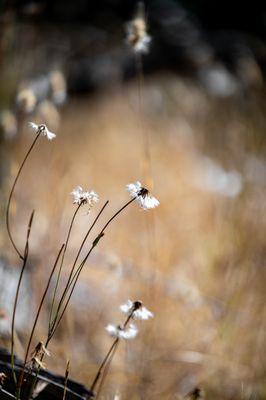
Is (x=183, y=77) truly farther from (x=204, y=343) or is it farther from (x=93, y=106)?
(x=204, y=343)

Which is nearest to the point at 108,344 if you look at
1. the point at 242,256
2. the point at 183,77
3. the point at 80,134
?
the point at 242,256

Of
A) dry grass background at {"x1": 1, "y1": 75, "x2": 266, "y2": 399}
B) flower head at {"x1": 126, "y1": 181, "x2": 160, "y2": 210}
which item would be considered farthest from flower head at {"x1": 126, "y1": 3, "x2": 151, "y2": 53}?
flower head at {"x1": 126, "y1": 181, "x2": 160, "y2": 210}

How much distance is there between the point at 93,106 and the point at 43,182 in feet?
4.42

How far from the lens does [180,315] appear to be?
1923 mm

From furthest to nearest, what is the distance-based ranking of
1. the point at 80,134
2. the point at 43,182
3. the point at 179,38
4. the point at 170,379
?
1. the point at 179,38
2. the point at 80,134
3. the point at 43,182
4. the point at 170,379

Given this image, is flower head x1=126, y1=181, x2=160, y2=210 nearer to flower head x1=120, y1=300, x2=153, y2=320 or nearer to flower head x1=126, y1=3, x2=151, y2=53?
flower head x1=120, y1=300, x2=153, y2=320

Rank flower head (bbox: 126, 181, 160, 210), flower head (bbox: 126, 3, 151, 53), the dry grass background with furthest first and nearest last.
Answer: the dry grass background < flower head (bbox: 126, 3, 151, 53) < flower head (bbox: 126, 181, 160, 210)

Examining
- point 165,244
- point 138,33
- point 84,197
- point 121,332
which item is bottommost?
point 121,332

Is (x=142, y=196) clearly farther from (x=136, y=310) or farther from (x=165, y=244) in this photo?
(x=165, y=244)

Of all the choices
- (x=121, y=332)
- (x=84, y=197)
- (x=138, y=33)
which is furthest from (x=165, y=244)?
(x=84, y=197)

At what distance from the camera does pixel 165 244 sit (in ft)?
7.98

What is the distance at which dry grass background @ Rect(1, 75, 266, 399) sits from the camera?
1506 millimetres

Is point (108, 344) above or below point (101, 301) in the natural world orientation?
below

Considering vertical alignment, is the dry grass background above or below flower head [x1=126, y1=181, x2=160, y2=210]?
above
